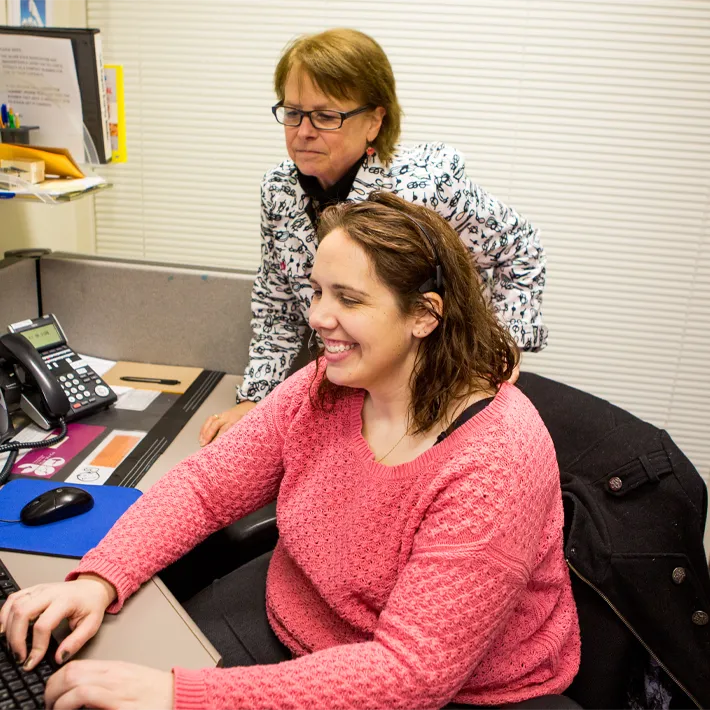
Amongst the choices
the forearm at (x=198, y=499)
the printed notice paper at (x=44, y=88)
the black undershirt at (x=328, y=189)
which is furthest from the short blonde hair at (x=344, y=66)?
the forearm at (x=198, y=499)

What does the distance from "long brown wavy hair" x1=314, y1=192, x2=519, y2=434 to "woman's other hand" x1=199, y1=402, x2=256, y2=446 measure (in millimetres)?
551

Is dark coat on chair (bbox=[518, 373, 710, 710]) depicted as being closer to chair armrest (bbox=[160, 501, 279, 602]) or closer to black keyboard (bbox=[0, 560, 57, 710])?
chair armrest (bbox=[160, 501, 279, 602])

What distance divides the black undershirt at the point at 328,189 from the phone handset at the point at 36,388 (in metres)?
0.64

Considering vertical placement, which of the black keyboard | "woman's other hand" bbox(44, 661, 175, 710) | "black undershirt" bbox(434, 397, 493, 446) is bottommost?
the black keyboard

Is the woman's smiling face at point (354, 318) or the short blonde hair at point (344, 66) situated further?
the short blonde hair at point (344, 66)

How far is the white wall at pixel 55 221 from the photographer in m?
1.85

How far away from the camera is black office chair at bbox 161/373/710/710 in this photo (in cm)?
104

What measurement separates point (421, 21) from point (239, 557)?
5.32 feet

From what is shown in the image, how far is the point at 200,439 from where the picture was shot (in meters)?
1.49

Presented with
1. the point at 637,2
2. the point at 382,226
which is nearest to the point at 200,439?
the point at 382,226

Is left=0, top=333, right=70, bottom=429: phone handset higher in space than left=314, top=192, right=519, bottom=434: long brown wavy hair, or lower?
lower

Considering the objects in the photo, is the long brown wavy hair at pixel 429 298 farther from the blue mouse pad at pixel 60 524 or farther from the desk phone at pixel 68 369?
the desk phone at pixel 68 369

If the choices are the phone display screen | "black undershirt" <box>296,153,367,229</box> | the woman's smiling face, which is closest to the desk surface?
the woman's smiling face

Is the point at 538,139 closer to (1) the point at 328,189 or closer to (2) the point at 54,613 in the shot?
(1) the point at 328,189
